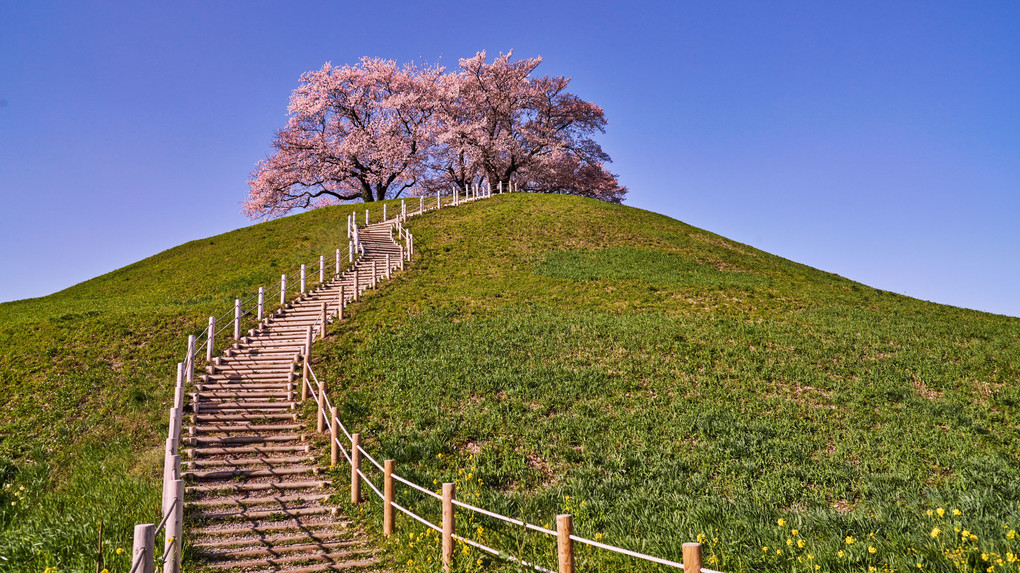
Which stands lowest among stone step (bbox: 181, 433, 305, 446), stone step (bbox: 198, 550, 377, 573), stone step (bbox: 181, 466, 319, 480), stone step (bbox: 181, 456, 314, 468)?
stone step (bbox: 198, 550, 377, 573)

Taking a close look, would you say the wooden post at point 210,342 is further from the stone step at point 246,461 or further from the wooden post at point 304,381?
the stone step at point 246,461

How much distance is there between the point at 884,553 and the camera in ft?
21.3

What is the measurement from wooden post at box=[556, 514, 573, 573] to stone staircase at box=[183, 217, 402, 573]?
3597 millimetres

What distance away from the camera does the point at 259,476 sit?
12266 mm

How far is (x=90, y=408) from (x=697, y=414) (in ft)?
49.7

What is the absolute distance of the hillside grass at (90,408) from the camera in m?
8.87

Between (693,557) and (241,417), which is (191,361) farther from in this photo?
(693,557)

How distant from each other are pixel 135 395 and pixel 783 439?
16.0 meters

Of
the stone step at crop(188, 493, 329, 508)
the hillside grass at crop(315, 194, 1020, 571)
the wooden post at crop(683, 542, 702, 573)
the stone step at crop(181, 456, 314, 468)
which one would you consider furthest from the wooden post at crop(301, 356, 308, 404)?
the wooden post at crop(683, 542, 702, 573)

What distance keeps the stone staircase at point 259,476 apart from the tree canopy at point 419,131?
33.6 m

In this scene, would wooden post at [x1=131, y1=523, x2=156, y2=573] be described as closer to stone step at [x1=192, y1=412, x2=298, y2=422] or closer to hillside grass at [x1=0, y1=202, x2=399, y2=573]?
hillside grass at [x1=0, y1=202, x2=399, y2=573]

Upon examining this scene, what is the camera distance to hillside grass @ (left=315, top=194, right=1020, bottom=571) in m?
8.09

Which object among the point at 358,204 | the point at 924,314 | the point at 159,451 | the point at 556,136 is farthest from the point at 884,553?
the point at 556,136

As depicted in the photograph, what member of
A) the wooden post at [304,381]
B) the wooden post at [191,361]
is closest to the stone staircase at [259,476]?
the wooden post at [304,381]
